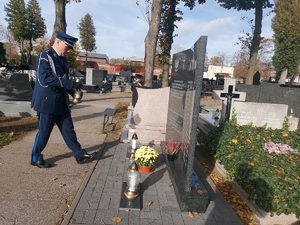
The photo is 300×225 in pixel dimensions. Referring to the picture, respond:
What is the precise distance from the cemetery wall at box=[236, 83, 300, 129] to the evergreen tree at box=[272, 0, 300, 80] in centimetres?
2066

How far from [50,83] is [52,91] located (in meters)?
0.19

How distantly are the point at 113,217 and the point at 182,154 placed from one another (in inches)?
53.0

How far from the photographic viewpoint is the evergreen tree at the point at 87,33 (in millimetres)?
54562

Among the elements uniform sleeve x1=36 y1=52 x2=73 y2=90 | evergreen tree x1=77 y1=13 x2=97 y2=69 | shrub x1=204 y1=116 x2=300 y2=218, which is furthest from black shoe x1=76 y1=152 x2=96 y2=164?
evergreen tree x1=77 y1=13 x2=97 y2=69

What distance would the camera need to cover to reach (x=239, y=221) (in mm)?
3238

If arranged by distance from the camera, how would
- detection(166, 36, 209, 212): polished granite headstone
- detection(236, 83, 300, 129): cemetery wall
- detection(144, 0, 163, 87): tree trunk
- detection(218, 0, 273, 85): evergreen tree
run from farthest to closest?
detection(218, 0, 273, 85): evergreen tree < detection(236, 83, 300, 129): cemetery wall < detection(144, 0, 163, 87): tree trunk < detection(166, 36, 209, 212): polished granite headstone

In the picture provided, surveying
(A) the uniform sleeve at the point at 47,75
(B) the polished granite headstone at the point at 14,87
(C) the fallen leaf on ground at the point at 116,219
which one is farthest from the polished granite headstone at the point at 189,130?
(B) the polished granite headstone at the point at 14,87

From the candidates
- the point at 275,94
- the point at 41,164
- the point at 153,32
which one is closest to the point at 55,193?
the point at 41,164

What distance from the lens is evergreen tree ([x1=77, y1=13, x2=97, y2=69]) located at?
179 ft

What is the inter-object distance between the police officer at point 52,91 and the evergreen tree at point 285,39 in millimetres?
31778

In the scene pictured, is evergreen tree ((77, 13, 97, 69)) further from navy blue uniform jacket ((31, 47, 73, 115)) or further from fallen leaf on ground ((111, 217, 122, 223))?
fallen leaf on ground ((111, 217, 122, 223))

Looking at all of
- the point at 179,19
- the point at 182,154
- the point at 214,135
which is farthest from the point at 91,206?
the point at 179,19

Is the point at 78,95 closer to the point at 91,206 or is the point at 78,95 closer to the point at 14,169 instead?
the point at 14,169

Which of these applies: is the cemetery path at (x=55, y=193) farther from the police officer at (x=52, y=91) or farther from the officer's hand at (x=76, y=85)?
the officer's hand at (x=76, y=85)
